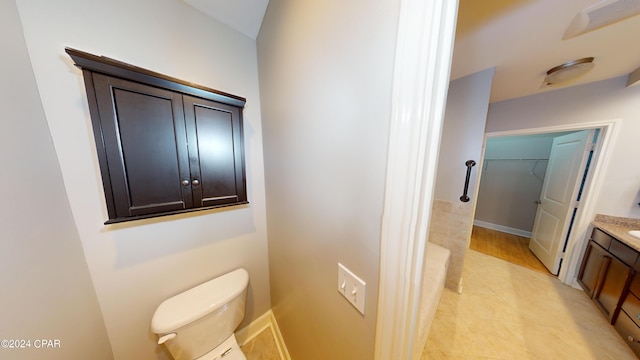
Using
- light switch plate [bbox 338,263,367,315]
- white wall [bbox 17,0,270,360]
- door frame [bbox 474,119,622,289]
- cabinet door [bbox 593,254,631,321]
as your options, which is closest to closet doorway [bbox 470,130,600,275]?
door frame [bbox 474,119,622,289]

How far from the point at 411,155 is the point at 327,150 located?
0.33 meters

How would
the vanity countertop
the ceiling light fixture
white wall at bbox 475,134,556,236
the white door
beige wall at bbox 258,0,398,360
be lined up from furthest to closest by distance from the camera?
1. white wall at bbox 475,134,556,236
2. the white door
3. the vanity countertop
4. the ceiling light fixture
5. beige wall at bbox 258,0,398,360

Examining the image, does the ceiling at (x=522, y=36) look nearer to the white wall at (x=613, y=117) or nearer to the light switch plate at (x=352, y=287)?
the white wall at (x=613, y=117)

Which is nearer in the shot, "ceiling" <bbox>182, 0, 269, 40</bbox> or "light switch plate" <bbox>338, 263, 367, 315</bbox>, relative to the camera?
"light switch plate" <bbox>338, 263, 367, 315</bbox>

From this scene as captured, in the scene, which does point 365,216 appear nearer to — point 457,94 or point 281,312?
point 281,312

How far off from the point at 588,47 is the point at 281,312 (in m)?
3.05

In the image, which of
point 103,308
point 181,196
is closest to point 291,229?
point 181,196

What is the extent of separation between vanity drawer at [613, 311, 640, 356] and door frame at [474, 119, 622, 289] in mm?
713

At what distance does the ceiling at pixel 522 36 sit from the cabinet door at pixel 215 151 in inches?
23.6

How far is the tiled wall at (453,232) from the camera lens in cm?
179

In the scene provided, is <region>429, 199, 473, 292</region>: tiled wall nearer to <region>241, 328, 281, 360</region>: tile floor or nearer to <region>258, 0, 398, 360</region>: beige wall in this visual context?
<region>258, 0, 398, 360</region>: beige wall

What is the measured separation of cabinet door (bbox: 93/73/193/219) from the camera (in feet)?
2.31

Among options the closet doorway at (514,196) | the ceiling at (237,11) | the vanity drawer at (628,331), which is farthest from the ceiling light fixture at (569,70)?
the ceiling at (237,11)

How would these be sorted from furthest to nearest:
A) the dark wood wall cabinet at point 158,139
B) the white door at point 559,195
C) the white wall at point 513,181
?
the white wall at point 513,181 < the white door at point 559,195 < the dark wood wall cabinet at point 158,139
